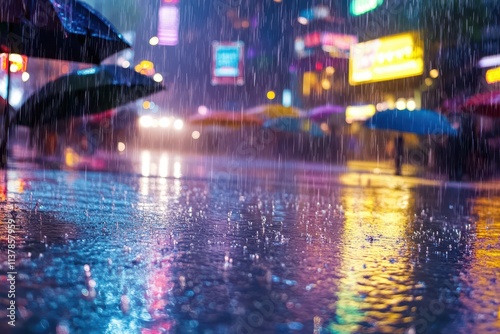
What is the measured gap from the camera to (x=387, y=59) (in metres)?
46.2

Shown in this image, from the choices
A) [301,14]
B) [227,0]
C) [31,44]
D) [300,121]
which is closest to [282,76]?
[301,14]

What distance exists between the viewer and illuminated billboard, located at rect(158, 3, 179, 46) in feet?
219

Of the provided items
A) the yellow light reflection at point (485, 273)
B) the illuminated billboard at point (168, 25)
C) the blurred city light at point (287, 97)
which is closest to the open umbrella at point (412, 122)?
the yellow light reflection at point (485, 273)

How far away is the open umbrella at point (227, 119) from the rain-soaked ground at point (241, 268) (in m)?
29.1

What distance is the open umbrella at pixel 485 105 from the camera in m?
19.8

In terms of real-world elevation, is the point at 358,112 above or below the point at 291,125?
above

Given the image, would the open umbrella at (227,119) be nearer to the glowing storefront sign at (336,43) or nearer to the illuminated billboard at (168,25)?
the glowing storefront sign at (336,43)

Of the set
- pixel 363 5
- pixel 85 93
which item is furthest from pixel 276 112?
pixel 85 93

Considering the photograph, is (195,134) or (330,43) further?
(330,43)

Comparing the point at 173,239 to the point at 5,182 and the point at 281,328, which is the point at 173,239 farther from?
the point at 5,182

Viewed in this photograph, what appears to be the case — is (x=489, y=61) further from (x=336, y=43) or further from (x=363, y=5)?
(x=336, y=43)

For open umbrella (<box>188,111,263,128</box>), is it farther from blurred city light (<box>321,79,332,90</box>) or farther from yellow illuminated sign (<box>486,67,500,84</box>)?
blurred city light (<box>321,79,332,90</box>)

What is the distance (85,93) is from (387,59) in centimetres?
3316

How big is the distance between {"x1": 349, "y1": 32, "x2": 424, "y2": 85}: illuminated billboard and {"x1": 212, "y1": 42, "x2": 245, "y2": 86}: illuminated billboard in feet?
69.7
